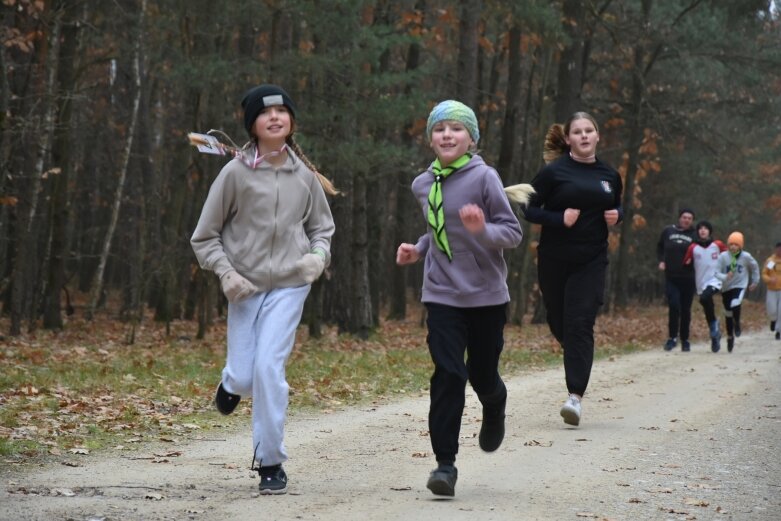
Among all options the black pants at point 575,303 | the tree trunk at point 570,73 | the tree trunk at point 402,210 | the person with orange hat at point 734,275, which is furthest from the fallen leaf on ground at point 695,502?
the tree trunk at point 402,210

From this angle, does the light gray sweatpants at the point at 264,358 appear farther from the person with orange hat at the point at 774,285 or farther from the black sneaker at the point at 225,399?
the person with orange hat at the point at 774,285

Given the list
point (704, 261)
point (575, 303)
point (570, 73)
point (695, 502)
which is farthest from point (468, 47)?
point (695, 502)

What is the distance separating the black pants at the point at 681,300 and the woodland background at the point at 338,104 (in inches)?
190

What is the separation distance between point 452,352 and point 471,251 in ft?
1.77

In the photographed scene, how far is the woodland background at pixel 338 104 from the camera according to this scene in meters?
19.6

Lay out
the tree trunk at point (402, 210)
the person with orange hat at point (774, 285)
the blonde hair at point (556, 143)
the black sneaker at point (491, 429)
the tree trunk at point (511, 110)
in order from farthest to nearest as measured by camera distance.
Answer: the tree trunk at point (402, 210), the tree trunk at point (511, 110), the person with orange hat at point (774, 285), the blonde hair at point (556, 143), the black sneaker at point (491, 429)

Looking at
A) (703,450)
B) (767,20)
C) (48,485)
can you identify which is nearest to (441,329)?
(48,485)

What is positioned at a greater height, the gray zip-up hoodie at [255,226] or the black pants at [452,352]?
the gray zip-up hoodie at [255,226]

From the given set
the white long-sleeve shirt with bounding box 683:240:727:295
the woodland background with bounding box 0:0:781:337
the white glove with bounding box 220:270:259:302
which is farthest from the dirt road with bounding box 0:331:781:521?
the woodland background with bounding box 0:0:781:337

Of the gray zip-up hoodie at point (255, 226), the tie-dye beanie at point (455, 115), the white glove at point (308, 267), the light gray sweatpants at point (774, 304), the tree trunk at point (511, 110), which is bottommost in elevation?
the light gray sweatpants at point (774, 304)

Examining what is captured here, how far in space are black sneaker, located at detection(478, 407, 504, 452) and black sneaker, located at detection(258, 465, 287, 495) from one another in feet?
4.37

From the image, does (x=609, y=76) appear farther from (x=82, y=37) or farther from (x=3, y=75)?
(x=3, y=75)

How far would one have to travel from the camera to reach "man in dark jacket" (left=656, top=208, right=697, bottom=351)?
19.3m

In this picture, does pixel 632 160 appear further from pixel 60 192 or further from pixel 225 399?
pixel 225 399
